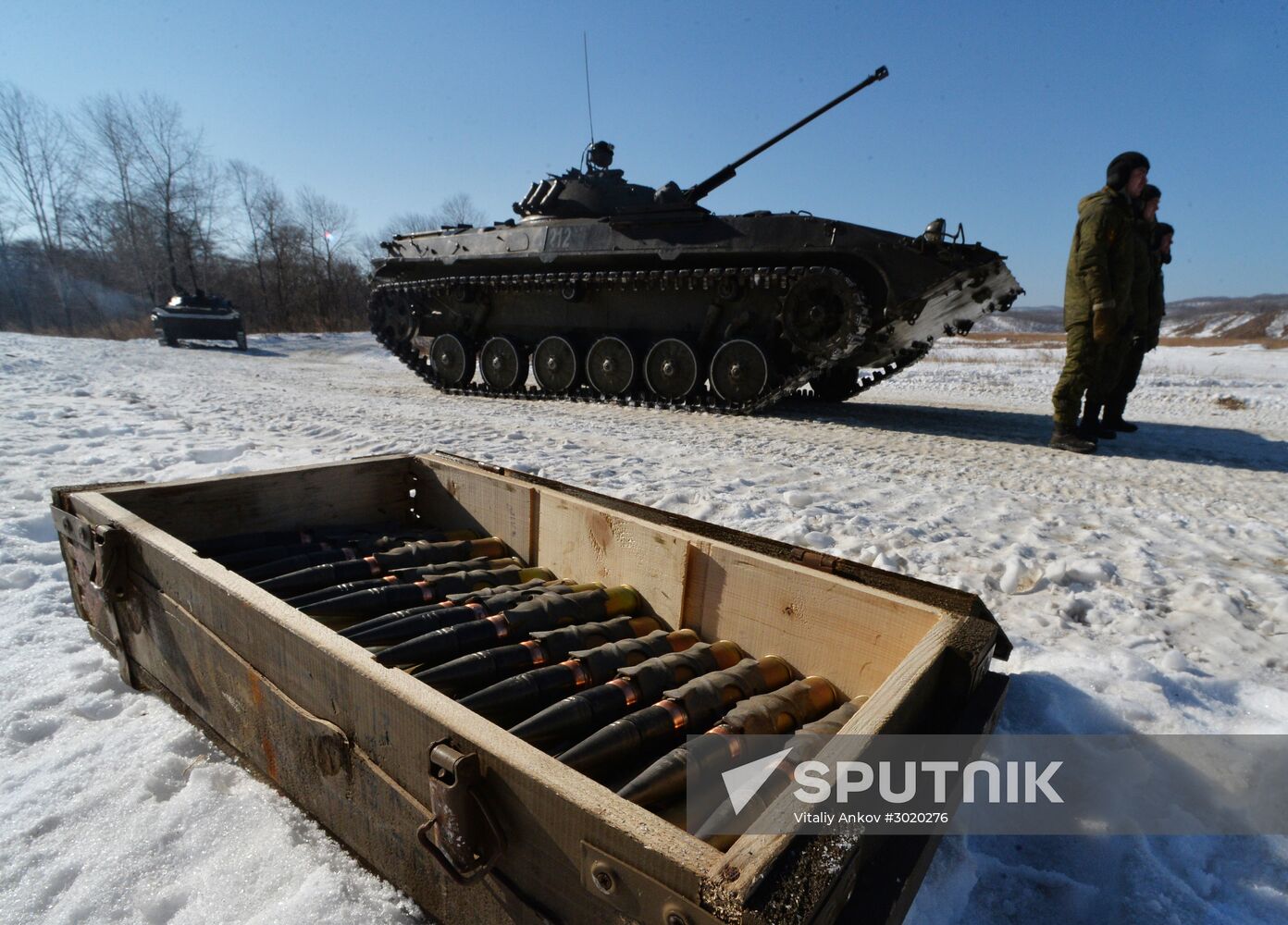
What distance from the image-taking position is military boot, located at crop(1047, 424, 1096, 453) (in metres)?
6.06

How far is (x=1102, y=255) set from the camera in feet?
18.2

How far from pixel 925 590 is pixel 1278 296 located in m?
120

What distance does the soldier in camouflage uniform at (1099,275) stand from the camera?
5.53m

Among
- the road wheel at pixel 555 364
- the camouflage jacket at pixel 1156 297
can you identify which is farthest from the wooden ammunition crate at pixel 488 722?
the camouflage jacket at pixel 1156 297

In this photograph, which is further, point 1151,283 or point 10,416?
point 1151,283

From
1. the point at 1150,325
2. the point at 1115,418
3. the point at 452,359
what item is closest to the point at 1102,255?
the point at 1150,325

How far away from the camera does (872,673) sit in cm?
169

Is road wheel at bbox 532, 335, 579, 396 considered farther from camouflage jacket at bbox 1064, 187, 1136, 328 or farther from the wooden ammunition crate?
the wooden ammunition crate

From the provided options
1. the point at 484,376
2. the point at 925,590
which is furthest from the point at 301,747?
the point at 484,376

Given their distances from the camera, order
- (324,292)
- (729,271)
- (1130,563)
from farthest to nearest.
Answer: (324,292) < (729,271) < (1130,563)

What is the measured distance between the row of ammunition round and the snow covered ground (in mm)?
420

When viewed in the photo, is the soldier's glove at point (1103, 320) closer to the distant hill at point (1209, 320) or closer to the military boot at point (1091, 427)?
the military boot at point (1091, 427)

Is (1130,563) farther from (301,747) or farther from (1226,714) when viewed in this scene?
(301,747)

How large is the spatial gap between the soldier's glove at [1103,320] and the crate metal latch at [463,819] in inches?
244
